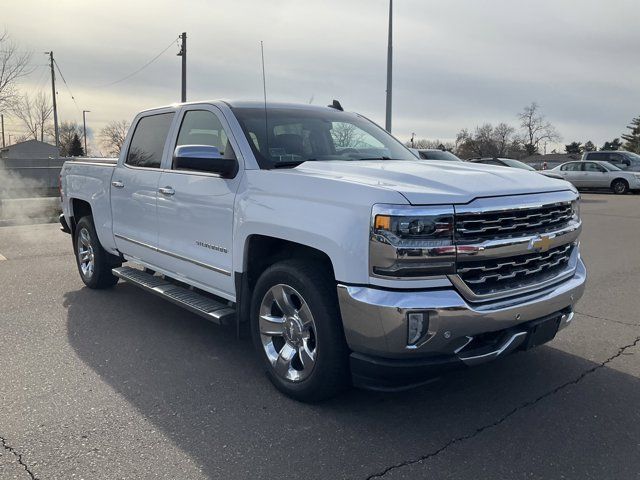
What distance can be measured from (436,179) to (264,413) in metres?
1.76

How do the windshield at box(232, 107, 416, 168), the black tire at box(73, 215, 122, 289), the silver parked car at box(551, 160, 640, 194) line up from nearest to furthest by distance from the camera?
the windshield at box(232, 107, 416, 168), the black tire at box(73, 215, 122, 289), the silver parked car at box(551, 160, 640, 194)

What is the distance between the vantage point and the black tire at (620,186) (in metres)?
24.2

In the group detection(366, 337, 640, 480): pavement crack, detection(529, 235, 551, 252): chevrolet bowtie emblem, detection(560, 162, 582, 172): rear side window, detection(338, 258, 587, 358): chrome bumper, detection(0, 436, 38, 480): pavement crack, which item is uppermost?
detection(560, 162, 582, 172): rear side window

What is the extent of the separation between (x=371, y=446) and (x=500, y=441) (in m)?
0.73

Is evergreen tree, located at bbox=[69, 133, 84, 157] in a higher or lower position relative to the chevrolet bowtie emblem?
higher

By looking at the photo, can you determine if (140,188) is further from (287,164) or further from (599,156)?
(599,156)

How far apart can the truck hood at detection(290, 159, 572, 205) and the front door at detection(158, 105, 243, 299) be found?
0.67 meters

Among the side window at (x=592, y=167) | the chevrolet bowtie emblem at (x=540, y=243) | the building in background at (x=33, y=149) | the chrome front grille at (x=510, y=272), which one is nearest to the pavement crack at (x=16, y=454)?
the chrome front grille at (x=510, y=272)

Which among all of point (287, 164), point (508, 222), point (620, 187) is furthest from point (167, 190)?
point (620, 187)

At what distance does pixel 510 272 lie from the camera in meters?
3.24

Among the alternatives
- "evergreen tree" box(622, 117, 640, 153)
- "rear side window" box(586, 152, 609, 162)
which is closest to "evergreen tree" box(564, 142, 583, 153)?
"evergreen tree" box(622, 117, 640, 153)

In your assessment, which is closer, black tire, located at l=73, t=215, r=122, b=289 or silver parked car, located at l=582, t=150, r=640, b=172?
black tire, located at l=73, t=215, r=122, b=289

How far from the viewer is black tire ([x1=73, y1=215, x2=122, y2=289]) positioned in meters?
6.19

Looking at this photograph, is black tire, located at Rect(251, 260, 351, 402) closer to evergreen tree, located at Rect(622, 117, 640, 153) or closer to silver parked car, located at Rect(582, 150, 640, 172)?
silver parked car, located at Rect(582, 150, 640, 172)
